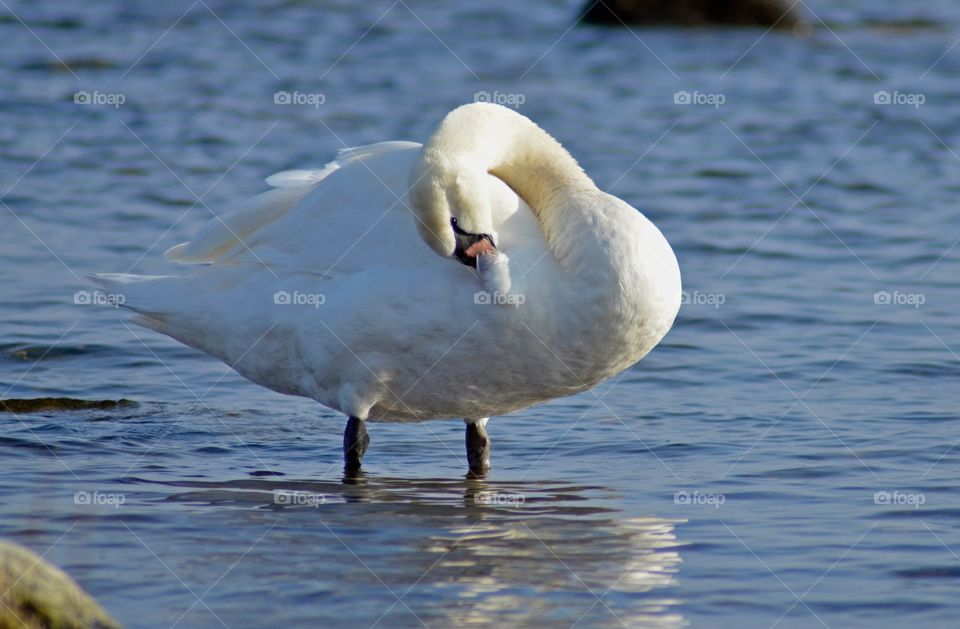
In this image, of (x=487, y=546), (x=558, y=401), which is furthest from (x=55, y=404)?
(x=487, y=546)

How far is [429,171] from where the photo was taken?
6.40 metres

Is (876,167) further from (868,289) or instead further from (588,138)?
(868,289)

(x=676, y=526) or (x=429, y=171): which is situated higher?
(x=429, y=171)

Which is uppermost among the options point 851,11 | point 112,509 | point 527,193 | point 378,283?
point 851,11

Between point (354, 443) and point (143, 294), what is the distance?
152cm

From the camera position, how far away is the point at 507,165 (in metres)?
7.19

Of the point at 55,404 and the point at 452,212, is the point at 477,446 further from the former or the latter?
the point at 55,404

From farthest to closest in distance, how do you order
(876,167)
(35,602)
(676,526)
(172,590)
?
(876,167), (676,526), (172,590), (35,602)

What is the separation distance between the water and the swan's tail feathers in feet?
1.88

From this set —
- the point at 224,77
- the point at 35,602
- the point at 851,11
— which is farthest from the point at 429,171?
the point at 851,11

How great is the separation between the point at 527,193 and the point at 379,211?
706 mm

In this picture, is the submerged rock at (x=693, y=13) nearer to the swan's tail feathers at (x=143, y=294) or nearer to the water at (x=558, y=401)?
the water at (x=558, y=401)

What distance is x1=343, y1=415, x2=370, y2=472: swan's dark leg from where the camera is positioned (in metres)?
7.25

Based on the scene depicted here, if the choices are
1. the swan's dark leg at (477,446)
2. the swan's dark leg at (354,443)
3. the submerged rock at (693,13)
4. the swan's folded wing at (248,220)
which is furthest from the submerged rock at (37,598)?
the submerged rock at (693,13)
